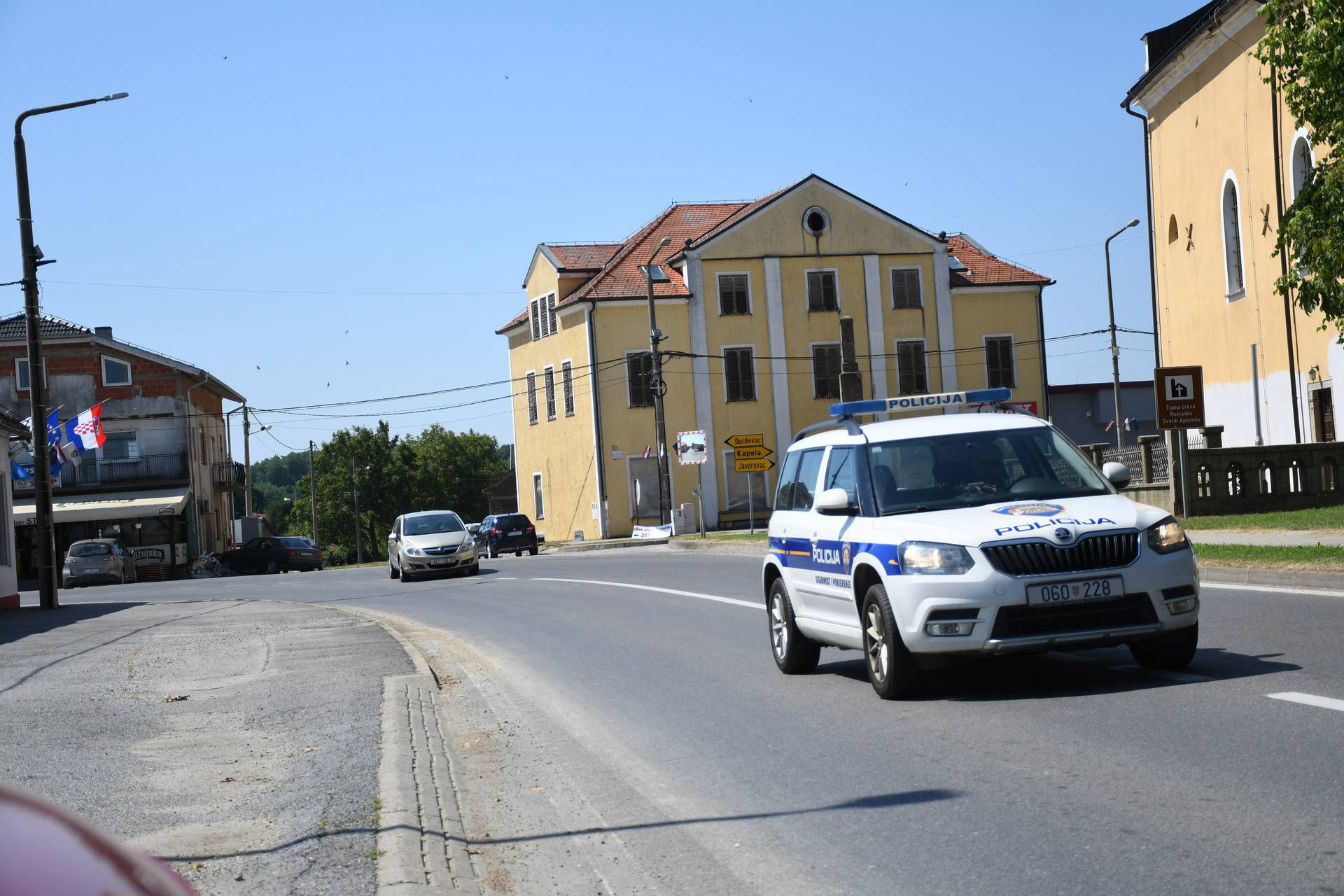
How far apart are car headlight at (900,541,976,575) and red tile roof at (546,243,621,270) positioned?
54811mm

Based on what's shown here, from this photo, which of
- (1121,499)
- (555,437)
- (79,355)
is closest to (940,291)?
(555,437)

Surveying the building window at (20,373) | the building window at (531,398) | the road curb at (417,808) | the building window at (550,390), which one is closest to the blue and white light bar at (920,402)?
the road curb at (417,808)

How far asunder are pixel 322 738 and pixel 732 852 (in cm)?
404

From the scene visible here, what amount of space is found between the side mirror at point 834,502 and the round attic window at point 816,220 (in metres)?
51.4

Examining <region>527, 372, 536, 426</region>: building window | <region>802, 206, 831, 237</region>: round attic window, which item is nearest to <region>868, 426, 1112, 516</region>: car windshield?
<region>802, 206, 831, 237</region>: round attic window

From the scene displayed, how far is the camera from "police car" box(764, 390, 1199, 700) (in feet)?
29.6

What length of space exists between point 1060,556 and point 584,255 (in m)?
57.1

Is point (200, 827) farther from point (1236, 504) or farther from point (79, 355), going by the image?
point (79, 355)

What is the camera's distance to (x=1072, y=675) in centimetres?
1011

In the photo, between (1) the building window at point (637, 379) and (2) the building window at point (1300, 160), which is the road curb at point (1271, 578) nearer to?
(2) the building window at point (1300, 160)

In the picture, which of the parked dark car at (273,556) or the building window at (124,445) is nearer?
the parked dark car at (273,556)

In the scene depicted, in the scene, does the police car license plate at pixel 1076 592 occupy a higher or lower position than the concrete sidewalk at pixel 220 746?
higher

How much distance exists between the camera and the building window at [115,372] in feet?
230

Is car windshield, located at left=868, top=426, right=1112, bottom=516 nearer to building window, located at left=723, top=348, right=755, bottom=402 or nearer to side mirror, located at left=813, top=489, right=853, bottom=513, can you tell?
side mirror, located at left=813, top=489, right=853, bottom=513
